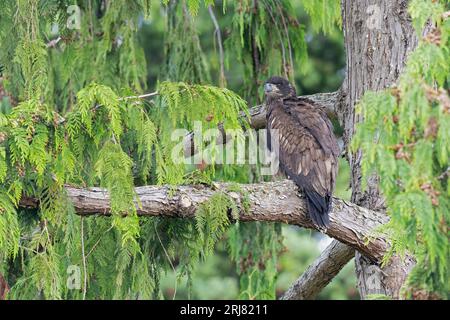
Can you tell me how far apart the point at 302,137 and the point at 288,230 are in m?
5.31

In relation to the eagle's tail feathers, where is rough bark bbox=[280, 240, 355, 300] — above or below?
below

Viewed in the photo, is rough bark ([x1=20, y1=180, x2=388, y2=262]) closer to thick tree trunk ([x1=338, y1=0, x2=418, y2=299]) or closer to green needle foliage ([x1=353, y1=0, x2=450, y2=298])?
thick tree trunk ([x1=338, y1=0, x2=418, y2=299])

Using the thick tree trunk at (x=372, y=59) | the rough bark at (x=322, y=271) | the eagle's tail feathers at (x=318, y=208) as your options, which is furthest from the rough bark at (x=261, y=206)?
the rough bark at (x=322, y=271)

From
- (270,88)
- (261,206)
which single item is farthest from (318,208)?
(270,88)

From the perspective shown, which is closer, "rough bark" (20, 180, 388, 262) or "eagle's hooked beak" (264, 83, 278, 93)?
"rough bark" (20, 180, 388, 262)

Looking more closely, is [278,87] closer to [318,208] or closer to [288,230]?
[318,208]

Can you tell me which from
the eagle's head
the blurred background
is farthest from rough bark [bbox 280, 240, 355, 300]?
the blurred background

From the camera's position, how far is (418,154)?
3.21m

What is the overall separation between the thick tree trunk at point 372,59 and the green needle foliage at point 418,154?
6.81ft

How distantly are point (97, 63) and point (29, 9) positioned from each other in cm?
163

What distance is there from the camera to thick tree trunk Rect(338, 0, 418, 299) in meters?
5.67

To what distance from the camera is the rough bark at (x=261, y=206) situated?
4918 millimetres

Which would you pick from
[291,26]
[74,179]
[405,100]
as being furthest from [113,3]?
[405,100]

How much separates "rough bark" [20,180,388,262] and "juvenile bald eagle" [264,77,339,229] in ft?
1.11
